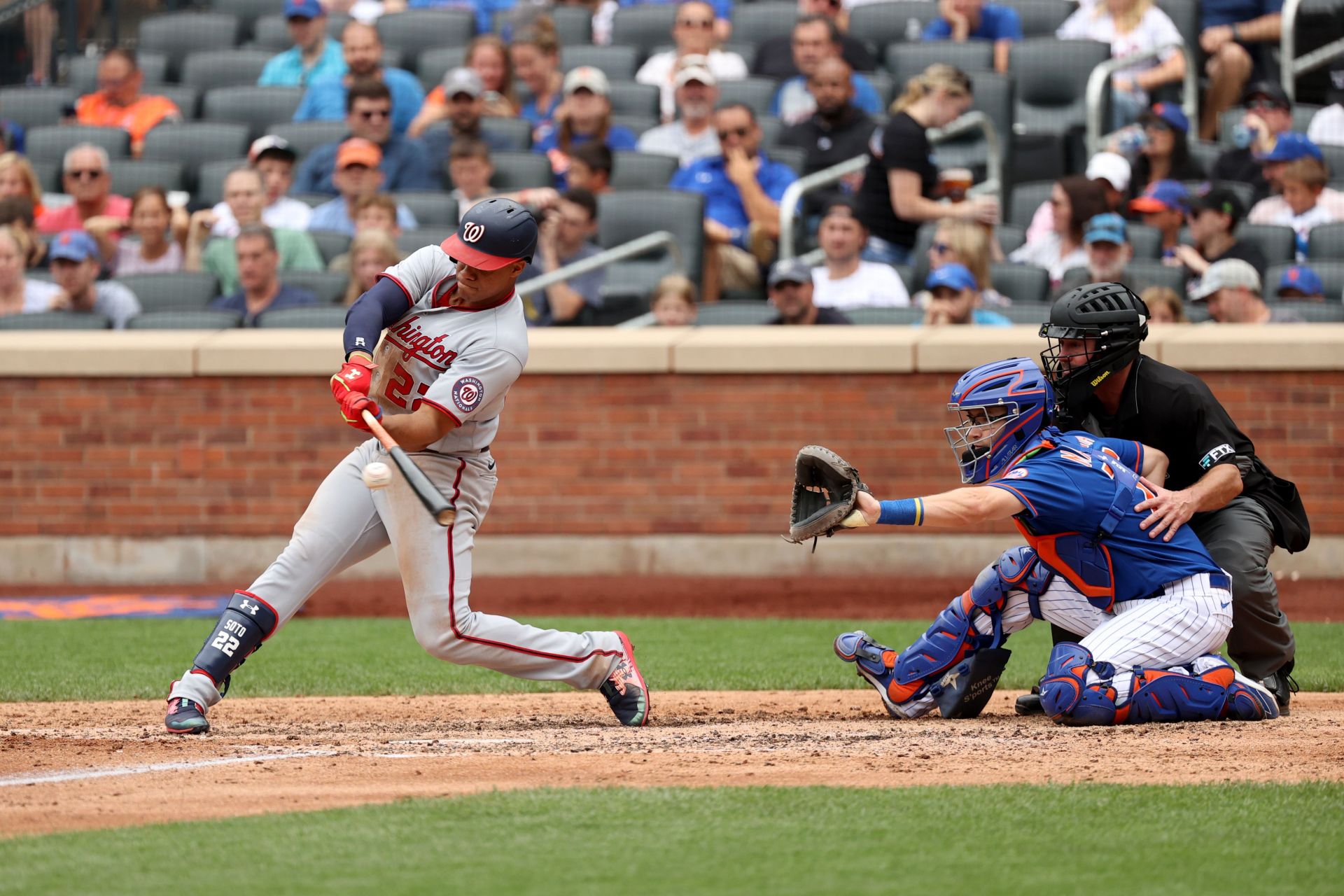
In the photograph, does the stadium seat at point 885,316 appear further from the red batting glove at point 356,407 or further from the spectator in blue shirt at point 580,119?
the red batting glove at point 356,407

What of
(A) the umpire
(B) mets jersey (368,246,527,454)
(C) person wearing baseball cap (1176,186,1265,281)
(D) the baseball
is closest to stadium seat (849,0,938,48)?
(C) person wearing baseball cap (1176,186,1265,281)

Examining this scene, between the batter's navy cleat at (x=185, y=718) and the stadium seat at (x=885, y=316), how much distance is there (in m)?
6.38

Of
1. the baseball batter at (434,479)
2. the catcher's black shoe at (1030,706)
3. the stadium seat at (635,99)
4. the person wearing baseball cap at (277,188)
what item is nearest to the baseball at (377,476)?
the baseball batter at (434,479)

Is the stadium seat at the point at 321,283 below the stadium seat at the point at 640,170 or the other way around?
below

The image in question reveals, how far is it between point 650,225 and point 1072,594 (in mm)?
6363

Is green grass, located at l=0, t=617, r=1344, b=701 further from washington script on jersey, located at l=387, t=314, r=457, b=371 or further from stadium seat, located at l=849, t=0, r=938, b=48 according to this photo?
stadium seat, located at l=849, t=0, r=938, b=48

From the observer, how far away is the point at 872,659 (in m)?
6.12

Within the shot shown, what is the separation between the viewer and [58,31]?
53.7ft

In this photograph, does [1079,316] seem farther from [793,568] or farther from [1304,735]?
[793,568]

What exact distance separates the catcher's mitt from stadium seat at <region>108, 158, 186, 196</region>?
939cm

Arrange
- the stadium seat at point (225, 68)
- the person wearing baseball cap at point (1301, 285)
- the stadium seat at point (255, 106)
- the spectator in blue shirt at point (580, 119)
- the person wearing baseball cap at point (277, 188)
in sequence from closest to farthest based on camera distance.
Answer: the person wearing baseball cap at point (1301, 285) < the person wearing baseball cap at point (277, 188) < the spectator in blue shirt at point (580, 119) < the stadium seat at point (255, 106) < the stadium seat at point (225, 68)

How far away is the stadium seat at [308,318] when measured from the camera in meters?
11.4

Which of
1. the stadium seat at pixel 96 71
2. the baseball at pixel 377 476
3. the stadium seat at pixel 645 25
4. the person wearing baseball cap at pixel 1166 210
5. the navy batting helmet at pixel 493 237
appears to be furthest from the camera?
the stadium seat at pixel 96 71

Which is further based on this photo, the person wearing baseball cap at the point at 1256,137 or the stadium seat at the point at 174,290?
the person wearing baseball cap at the point at 1256,137
